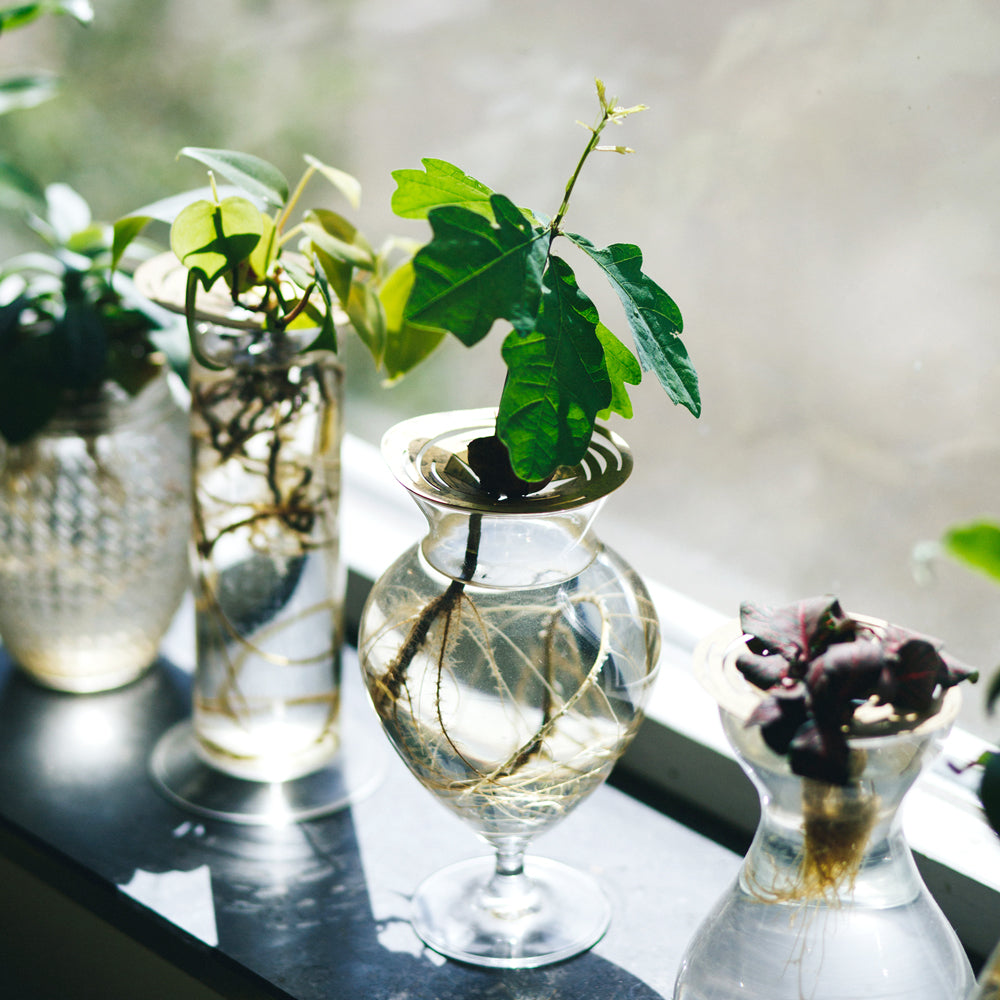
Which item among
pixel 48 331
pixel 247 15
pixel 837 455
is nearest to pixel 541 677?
pixel 837 455

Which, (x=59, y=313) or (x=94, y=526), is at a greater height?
(x=59, y=313)

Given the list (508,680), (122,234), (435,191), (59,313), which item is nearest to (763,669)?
(508,680)

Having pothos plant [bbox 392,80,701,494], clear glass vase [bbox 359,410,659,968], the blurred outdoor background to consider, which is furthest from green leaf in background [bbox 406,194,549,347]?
the blurred outdoor background

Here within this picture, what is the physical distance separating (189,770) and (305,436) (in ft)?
0.96

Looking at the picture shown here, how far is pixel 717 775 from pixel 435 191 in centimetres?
49

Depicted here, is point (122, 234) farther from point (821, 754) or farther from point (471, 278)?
point (821, 754)

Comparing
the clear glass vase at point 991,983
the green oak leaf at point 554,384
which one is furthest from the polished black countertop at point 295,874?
the green oak leaf at point 554,384

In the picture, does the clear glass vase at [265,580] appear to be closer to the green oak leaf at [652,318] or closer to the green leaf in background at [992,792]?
the green oak leaf at [652,318]

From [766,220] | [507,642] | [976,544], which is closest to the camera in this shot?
[976,544]

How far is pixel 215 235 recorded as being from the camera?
0.66 meters

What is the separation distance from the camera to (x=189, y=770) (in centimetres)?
88

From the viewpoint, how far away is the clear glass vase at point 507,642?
61cm

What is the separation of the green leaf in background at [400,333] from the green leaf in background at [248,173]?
Answer: 3.7 inches

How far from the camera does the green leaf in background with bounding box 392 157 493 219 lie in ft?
1.82
